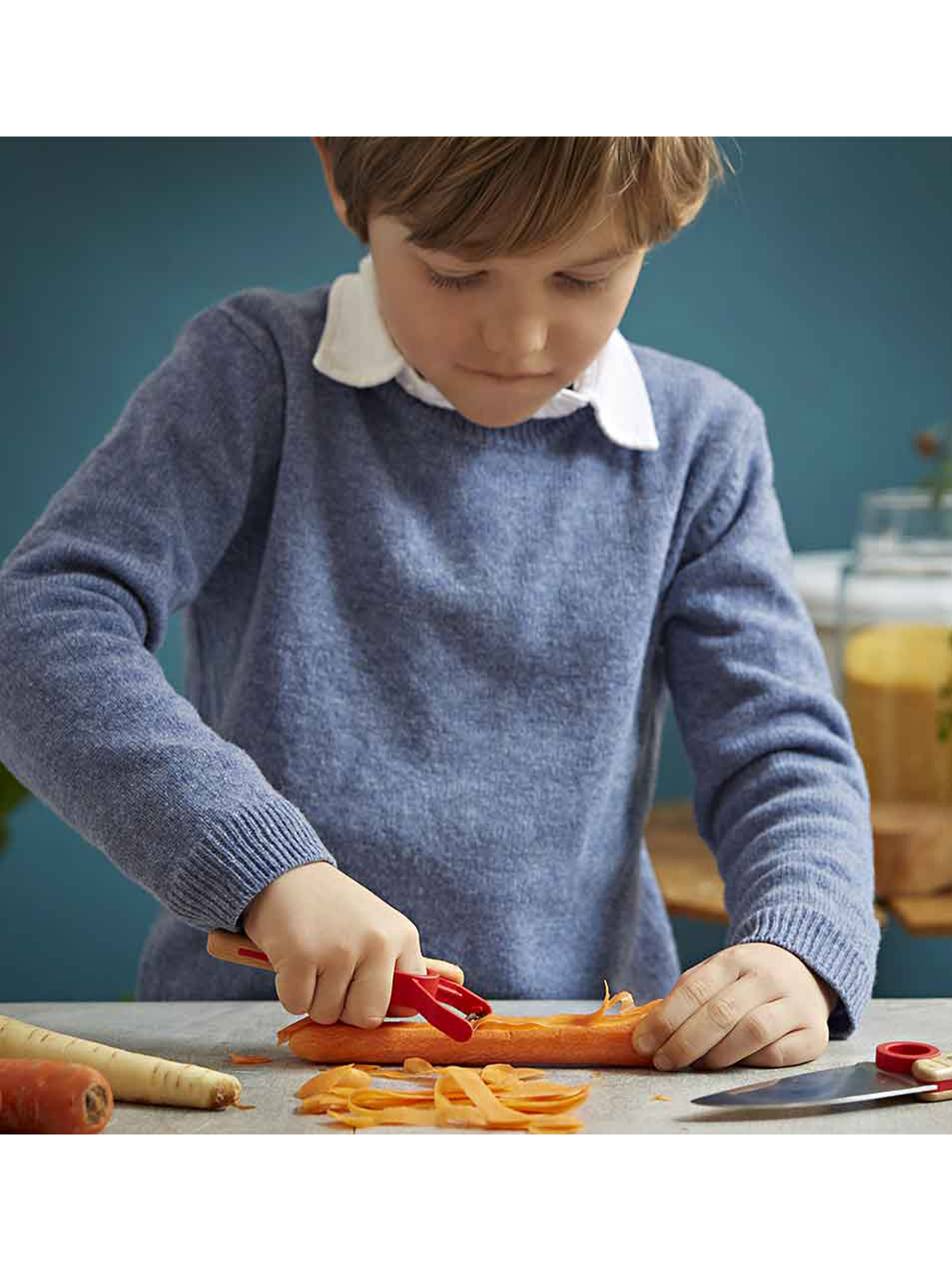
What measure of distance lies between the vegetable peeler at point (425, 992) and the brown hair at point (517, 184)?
0.90ft

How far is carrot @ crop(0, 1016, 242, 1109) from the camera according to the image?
1.56 ft

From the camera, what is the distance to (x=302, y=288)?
1361 millimetres

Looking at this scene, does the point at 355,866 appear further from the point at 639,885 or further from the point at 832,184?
the point at 832,184

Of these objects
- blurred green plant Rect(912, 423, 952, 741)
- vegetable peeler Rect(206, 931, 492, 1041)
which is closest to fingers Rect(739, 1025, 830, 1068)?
vegetable peeler Rect(206, 931, 492, 1041)

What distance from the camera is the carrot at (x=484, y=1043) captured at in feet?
1.74

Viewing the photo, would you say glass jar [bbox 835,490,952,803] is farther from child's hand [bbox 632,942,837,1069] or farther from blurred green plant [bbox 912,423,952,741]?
child's hand [bbox 632,942,837,1069]

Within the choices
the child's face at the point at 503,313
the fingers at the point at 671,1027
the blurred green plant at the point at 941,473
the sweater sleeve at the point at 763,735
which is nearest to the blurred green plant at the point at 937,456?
the blurred green plant at the point at 941,473

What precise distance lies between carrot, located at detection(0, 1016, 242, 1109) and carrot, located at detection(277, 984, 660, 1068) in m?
0.04

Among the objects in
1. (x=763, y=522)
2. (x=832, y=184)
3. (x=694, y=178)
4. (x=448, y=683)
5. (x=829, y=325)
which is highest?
(x=832, y=184)
